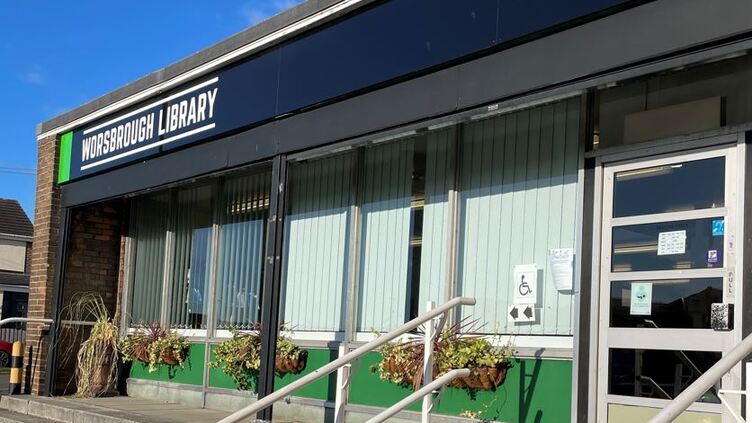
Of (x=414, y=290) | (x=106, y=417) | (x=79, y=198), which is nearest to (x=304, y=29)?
(x=414, y=290)

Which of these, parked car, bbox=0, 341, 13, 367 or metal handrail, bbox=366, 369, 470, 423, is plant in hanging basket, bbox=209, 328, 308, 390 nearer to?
metal handrail, bbox=366, 369, 470, 423

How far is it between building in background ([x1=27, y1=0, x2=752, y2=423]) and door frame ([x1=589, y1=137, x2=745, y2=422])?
0.01m

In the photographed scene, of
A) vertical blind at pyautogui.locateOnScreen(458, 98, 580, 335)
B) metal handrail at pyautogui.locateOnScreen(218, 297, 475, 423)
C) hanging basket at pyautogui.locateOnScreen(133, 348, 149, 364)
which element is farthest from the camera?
hanging basket at pyautogui.locateOnScreen(133, 348, 149, 364)

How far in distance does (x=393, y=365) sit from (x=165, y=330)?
4.63 m

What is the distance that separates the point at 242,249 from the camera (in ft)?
33.7

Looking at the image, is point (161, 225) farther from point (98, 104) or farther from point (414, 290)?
point (414, 290)

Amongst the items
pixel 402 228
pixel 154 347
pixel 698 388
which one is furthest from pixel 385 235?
pixel 698 388

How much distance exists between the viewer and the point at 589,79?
5.59 metres

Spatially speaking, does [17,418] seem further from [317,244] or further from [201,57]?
[201,57]

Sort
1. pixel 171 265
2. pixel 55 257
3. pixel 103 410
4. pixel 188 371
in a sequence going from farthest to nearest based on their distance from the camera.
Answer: pixel 55 257
pixel 171 265
pixel 188 371
pixel 103 410

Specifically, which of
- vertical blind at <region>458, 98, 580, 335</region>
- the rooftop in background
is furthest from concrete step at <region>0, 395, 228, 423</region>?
the rooftop in background

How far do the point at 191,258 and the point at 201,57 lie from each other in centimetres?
291

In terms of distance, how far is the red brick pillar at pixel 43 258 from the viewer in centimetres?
1160

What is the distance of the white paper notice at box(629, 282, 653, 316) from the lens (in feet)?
20.0
